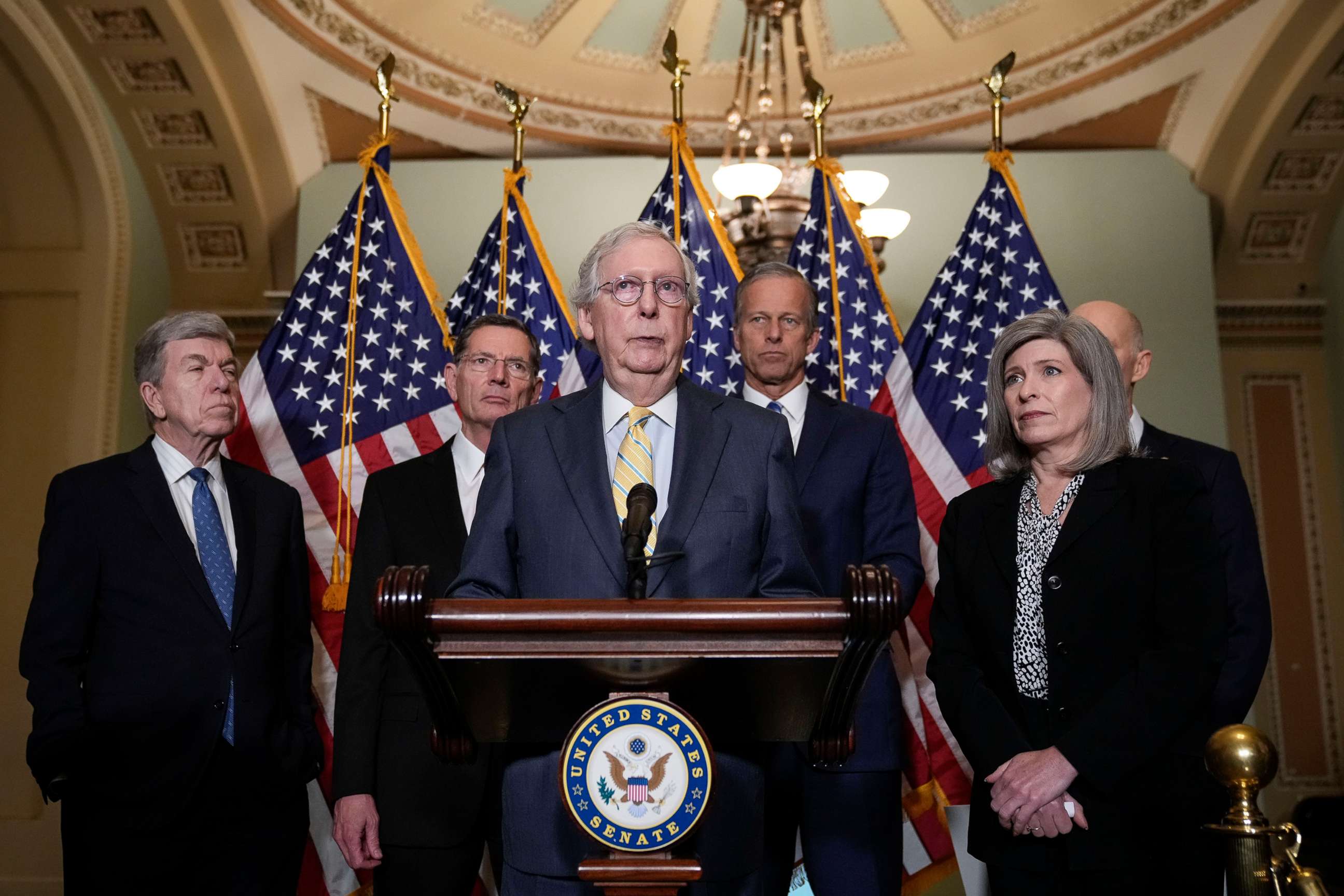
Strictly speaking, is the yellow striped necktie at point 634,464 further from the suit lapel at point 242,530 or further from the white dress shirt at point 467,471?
the suit lapel at point 242,530

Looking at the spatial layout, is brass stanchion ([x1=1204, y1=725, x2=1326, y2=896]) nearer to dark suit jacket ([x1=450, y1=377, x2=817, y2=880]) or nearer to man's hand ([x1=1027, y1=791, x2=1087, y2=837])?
dark suit jacket ([x1=450, y1=377, x2=817, y2=880])

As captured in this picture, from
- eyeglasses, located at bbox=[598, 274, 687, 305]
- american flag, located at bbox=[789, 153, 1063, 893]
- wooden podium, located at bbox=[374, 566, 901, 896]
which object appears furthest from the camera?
american flag, located at bbox=[789, 153, 1063, 893]

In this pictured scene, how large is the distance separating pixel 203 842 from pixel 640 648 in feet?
5.24

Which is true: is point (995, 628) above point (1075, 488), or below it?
below

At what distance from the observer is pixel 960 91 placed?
645 centimetres

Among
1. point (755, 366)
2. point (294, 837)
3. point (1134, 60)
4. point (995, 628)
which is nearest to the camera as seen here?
point (995, 628)

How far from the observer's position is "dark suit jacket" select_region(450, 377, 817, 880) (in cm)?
141

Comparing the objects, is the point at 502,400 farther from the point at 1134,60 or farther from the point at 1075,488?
the point at 1134,60

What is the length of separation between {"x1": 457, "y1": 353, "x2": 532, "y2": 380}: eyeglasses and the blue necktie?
2.00 feet

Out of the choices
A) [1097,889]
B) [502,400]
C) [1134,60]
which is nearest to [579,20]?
[1134,60]

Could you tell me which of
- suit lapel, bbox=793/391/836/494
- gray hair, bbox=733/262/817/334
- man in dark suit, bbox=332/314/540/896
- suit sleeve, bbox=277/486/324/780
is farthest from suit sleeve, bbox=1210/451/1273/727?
suit sleeve, bbox=277/486/324/780

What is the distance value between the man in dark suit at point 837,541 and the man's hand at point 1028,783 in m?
0.28

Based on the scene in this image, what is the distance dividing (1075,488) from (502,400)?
1.26 metres

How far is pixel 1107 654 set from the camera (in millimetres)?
1948
